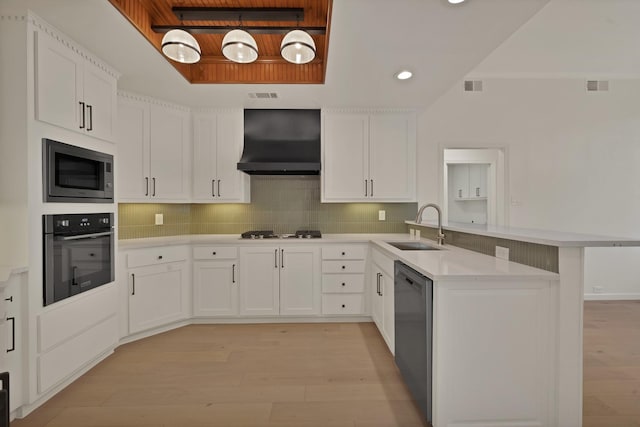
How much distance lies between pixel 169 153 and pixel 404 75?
2622 millimetres

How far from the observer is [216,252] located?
3.38 m

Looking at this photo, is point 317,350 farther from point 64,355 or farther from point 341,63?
point 341,63

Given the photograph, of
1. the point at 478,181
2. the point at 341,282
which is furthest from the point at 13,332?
the point at 478,181

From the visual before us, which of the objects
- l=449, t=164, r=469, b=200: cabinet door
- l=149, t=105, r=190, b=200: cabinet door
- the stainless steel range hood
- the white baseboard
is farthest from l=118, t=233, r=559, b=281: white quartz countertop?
l=449, t=164, r=469, b=200: cabinet door

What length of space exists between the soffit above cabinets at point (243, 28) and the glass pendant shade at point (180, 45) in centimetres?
24

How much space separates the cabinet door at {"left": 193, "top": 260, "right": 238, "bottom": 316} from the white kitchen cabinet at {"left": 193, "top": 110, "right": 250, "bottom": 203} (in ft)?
2.66

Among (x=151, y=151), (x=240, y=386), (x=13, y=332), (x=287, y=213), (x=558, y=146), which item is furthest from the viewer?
(x=558, y=146)

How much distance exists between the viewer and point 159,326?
3139 mm

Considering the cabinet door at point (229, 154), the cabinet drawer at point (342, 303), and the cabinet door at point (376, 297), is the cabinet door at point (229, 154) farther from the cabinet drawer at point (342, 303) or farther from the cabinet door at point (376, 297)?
the cabinet door at point (376, 297)

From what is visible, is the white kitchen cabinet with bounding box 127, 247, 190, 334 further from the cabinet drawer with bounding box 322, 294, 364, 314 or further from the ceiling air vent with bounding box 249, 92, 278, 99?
the ceiling air vent with bounding box 249, 92, 278, 99

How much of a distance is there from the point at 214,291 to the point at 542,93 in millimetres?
4874

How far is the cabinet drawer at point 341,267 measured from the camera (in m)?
3.42

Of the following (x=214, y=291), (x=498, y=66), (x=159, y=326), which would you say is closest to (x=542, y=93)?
(x=498, y=66)

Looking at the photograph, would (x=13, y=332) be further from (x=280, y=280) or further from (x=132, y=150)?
(x=280, y=280)
